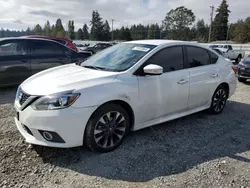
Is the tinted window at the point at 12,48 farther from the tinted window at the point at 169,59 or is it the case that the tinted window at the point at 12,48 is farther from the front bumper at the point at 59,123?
the tinted window at the point at 169,59

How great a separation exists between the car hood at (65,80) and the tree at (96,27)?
77614 mm

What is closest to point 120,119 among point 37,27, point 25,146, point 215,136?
point 25,146

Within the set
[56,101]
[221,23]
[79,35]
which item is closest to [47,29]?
[79,35]

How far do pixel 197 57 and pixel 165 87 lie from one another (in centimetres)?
122

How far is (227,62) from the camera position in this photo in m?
5.25

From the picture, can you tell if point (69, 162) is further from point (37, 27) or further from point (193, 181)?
point (37, 27)

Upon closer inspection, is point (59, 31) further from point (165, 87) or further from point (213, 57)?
point (165, 87)

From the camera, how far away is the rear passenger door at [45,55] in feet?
21.8

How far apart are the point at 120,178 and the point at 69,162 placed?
0.71 meters

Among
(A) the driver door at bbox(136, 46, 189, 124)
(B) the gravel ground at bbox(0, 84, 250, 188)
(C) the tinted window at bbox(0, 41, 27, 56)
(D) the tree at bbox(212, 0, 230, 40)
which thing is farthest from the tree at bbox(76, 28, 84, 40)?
(B) the gravel ground at bbox(0, 84, 250, 188)

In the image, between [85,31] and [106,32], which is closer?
[106,32]

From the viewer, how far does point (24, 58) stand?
645cm

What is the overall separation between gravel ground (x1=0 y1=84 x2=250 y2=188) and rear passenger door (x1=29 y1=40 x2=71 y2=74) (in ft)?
9.08

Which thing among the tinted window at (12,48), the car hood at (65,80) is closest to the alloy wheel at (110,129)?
the car hood at (65,80)
